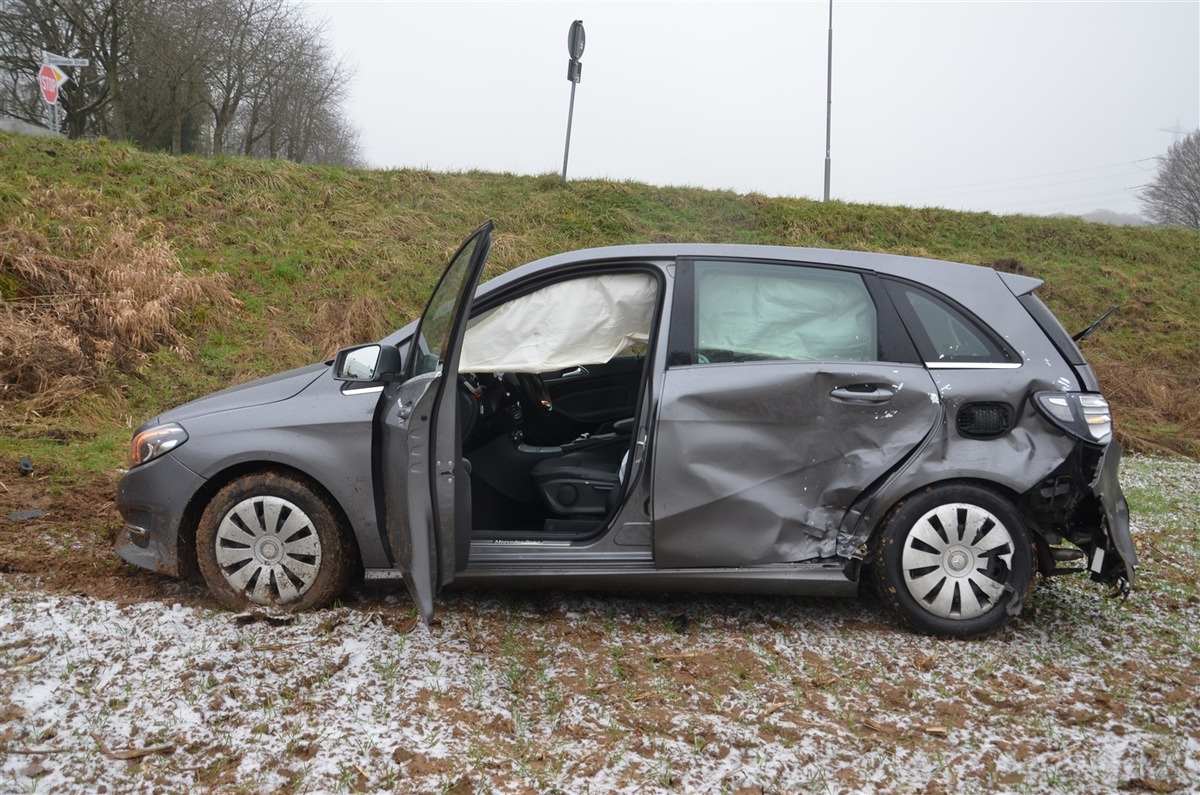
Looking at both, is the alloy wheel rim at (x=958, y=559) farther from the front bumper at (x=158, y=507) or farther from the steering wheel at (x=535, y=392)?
the front bumper at (x=158, y=507)

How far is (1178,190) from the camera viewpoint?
42.2 metres

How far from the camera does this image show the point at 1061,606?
15.1 ft

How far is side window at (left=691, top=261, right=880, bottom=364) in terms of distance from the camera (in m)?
4.05

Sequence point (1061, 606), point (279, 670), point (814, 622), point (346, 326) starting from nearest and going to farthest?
point (279, 670)
point (814, 622)
point (1061, 606)
point (346, 326)

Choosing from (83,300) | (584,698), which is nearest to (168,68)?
(83,300)

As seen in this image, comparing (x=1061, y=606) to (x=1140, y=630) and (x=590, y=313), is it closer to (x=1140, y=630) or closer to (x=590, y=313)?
(x=1140, y=630)

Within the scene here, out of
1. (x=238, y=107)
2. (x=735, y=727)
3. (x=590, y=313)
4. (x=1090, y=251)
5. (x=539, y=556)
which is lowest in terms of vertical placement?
(x=735, y=727)

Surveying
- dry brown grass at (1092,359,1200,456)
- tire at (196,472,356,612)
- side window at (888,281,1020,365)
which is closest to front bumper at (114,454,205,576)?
tire at (196,472,356,612)

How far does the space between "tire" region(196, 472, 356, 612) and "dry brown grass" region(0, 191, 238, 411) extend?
17.2 feet

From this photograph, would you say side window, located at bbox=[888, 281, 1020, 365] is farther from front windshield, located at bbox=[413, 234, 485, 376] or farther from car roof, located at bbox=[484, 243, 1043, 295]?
front windshield, located at bbox=[413, 234, 485, 376]

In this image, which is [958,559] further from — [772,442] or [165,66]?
[165,66]

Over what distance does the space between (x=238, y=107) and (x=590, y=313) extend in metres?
31.8

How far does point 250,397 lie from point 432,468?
1263mm

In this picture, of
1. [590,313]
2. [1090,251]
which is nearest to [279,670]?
[590,313]
